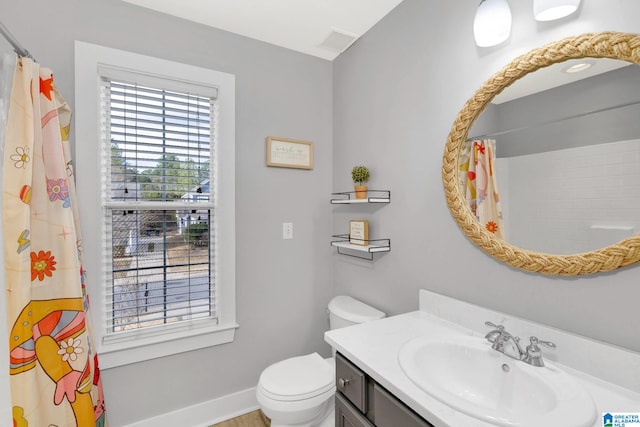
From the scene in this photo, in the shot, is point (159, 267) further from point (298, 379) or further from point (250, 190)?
point (298, 379)

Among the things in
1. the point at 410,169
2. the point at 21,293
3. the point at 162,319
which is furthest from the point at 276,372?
the point at 410,169

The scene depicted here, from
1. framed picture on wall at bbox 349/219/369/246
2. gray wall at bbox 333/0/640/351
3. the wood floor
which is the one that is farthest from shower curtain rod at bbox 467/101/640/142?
the wood floor

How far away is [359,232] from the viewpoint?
1890mm

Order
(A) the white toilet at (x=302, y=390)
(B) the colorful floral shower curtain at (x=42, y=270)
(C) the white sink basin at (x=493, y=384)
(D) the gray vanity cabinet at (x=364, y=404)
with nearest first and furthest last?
1. (C) the white sink basin at (x=493, y=384)
2. (D) the gray vanity cabinet at (x=364, y=404)
3. (B) the colorful floral shower curtain at (x=42, y=270)
4. (A) the white toilet at (x=302, y=390)

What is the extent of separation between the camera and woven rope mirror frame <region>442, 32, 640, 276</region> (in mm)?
906

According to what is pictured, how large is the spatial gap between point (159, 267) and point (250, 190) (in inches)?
28.1

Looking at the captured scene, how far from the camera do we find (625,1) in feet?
2.97

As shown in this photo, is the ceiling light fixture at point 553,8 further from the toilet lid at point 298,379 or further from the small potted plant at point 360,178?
the toilet lid at point 298,379

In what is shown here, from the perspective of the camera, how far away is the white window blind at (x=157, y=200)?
1679 millimetres

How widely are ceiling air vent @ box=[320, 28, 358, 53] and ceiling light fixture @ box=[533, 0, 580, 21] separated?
1133 millimetres

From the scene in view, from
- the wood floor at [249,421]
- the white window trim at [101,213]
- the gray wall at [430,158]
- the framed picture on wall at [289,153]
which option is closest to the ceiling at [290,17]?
the gray wall at [430,158]

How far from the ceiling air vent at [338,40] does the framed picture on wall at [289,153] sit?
662 millimetres

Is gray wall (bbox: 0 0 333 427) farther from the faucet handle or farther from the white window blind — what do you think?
the faucet handle

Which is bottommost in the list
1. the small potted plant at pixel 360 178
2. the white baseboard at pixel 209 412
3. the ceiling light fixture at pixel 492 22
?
the white baseboard at pixel 209 412
